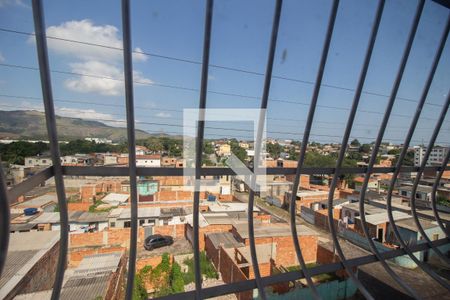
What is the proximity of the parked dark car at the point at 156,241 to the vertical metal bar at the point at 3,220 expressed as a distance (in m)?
7.54

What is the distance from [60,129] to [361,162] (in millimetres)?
1562

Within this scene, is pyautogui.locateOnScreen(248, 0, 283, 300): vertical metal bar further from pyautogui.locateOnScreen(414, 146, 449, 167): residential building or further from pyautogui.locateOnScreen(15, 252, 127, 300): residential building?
pyautogui.locateOnScreen(15, 252, 127, 300): residential building

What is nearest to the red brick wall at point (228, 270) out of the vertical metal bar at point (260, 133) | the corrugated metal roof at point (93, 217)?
the vertical metal bar at point (260, 133)

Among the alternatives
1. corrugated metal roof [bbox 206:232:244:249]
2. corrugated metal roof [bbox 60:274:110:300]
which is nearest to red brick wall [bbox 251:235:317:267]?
corrugated metal roof [bbox 206:232:244:249]

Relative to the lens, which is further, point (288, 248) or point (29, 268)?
point (288, 248)

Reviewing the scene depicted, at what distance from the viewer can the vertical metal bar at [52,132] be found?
88 cm

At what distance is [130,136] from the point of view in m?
1.05

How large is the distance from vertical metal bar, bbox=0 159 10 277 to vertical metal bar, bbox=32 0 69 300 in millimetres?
195

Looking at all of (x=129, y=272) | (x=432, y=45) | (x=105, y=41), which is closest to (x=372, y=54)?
(x=432, y=45)

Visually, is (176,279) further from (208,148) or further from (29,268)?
(208,148)

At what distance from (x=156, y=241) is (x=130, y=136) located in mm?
7483

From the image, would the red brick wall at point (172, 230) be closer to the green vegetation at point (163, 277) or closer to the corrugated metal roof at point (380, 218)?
the green vegetation at point (163, 277)

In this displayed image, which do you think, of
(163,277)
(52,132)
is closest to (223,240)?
(163,277)

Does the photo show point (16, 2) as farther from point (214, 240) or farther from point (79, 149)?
point (214, 240)
